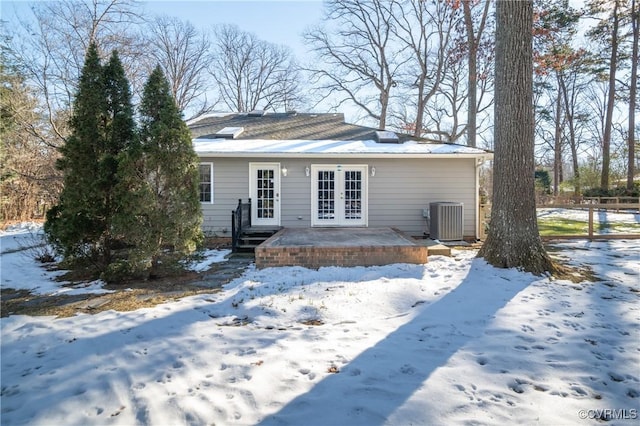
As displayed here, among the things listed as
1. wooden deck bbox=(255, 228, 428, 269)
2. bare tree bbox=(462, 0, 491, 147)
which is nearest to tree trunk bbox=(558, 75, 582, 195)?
bare tree bbox=(462, 0, 491, 147)

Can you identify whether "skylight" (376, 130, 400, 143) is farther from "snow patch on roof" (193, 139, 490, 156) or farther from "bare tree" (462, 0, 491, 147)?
"bare tree" (462, 0, 491, 147)

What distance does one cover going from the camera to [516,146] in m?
5.66

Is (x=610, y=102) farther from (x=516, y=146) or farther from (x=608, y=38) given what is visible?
(x=516, y=146)

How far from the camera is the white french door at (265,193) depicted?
904 cm

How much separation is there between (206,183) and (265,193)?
153cm

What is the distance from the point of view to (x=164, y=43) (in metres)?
23.9

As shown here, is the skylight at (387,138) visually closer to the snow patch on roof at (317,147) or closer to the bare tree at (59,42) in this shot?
the snow patch on roof at (317,147)

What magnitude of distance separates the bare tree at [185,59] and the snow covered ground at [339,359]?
76.1ft

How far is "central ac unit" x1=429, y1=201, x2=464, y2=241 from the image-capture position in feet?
27.4

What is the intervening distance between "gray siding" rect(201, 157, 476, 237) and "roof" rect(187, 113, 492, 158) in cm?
35

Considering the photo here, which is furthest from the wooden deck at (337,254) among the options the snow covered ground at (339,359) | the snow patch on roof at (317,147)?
the snow patch on roof at (317,147)

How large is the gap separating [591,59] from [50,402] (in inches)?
1077

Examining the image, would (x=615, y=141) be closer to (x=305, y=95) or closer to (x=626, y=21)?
(x=626, y=21)

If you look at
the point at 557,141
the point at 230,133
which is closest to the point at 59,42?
the point at 230,133
